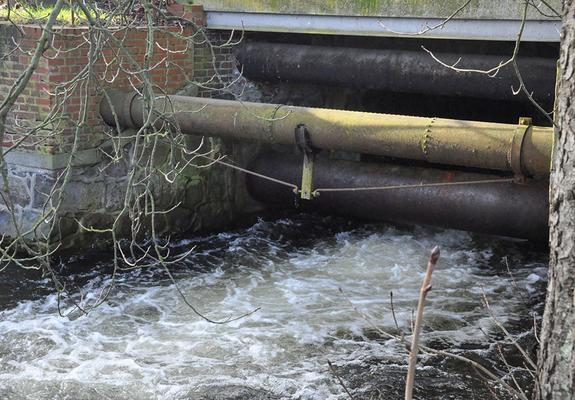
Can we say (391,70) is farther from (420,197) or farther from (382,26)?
(420,197)

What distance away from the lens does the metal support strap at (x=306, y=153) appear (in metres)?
5.92

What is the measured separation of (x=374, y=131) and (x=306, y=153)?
0.65 meters

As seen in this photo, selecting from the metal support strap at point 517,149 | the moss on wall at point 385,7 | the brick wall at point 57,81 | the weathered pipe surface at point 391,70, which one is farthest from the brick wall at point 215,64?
the metal support strap at point 517,149

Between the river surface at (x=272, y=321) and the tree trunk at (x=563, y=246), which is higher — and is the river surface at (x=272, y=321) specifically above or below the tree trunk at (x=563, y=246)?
below

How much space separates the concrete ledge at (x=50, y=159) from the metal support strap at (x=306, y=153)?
5.89 ft

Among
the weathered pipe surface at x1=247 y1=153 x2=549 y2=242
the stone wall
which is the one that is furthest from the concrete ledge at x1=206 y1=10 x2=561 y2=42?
the weathered pipe surface at x1=247 y1=153 x2=549 y2=242

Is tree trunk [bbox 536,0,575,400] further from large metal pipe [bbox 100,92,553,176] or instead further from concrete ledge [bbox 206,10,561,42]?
concrete ledge [bbox 206,10,561,42]

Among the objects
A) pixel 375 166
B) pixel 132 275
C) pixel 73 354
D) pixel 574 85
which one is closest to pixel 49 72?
pixel 132 275

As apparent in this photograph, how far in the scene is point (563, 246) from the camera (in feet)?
6.15

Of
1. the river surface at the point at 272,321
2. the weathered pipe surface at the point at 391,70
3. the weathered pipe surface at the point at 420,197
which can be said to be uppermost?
the weathered pipe surface at the point at 391,70

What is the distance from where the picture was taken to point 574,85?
1842 mm

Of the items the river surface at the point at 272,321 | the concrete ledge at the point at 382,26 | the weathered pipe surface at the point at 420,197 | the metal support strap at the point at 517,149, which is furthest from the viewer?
the weathered pipe surface at the point at 420,197

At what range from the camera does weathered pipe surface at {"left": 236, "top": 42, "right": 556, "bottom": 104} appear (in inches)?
247

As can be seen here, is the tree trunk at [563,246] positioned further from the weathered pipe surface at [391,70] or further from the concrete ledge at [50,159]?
the concrete ledge at [50,159]
